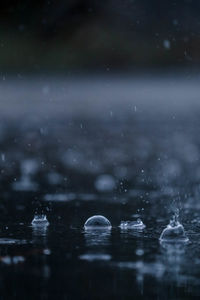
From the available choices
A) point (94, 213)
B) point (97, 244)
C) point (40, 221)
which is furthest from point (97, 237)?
point (94, 213)

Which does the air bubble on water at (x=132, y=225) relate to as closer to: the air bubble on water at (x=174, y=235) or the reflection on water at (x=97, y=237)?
the reflection on water at (x=97, y=237)

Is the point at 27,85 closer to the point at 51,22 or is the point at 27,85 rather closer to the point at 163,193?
the point at 51,22

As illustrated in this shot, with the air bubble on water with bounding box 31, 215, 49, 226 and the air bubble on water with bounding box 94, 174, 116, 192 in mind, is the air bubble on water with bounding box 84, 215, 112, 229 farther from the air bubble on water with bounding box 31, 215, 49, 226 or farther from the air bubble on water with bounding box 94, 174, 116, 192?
the air bubble on water with bounding box 94, 174, 116, 192

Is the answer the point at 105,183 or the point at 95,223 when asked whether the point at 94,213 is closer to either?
the point at 95,223

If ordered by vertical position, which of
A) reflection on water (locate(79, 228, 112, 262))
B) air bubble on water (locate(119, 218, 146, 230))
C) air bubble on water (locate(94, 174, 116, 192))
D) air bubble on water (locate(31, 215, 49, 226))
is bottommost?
reflection on water (locate(79, 228, 112, 262))

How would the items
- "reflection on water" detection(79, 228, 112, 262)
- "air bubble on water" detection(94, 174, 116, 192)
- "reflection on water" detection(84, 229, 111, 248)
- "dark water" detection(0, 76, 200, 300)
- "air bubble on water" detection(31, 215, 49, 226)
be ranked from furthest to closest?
1. "air bubble on water" detection(94, 174, 116, 192)
2. "air bubble on water" detection(31, 215, 49, 226)
3. "reflection on water" detection(84, 229, 111, 248)
4. "reflection on water" detection(79, 228, 112, 262)
5. "dark water" detection(0, 76, 200, 300)

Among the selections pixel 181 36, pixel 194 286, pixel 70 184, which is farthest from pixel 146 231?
pixel 181 36

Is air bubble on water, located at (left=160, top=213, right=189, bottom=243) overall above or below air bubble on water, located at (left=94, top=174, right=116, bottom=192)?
below

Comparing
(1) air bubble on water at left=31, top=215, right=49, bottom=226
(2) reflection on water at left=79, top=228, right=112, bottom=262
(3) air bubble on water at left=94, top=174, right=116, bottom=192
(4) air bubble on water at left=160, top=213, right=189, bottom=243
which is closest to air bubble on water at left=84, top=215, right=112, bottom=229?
(2) reflection on water at left=79, top=228, right=112, bottom=262

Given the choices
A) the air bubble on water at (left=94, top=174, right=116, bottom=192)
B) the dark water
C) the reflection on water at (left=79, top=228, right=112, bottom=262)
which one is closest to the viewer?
the dark water
